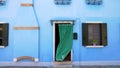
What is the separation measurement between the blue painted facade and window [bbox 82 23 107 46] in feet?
0.90

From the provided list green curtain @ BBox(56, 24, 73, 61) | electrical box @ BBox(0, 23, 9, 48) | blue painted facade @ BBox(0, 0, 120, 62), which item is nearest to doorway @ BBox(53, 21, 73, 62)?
green curtain @ BBox(56, 24, 73, 61)

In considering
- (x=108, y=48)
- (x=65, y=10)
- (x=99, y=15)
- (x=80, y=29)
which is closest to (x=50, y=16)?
(x=65, y=10)

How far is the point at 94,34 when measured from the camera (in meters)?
14.8

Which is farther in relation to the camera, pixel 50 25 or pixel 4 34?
pixel 50 25

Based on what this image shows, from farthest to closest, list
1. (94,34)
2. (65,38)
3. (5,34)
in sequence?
(94,34), (65,38), (5,34)

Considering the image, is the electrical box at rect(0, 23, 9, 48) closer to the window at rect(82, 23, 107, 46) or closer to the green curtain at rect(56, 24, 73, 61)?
the green curtain at rect(56, 24, 73, 61)

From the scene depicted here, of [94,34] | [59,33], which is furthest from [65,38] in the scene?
[94,34]

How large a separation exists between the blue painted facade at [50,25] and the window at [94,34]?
275 mm

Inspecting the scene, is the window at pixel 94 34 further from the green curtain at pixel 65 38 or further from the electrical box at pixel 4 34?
the electrical box at pixel 4 34

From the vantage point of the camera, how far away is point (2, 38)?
14.4 meters

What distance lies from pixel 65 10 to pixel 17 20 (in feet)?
10.3

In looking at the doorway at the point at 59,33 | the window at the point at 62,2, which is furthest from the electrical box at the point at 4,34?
the window at the point at 62,2

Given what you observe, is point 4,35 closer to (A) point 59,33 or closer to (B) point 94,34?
(A) point 59,33

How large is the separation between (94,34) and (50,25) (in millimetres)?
2957
